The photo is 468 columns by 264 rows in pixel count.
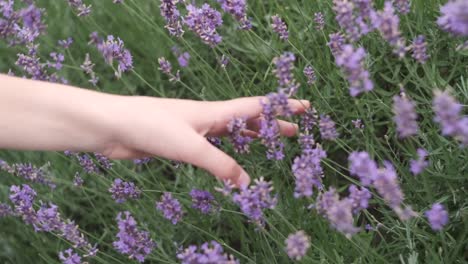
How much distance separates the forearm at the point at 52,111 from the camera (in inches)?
59.7

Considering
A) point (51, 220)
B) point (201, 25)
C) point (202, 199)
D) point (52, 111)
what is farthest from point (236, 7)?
point (51, 220)

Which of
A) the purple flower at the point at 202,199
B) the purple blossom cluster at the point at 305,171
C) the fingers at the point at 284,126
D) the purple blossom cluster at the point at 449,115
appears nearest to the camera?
the purple blossom cluster at the point at 449,115

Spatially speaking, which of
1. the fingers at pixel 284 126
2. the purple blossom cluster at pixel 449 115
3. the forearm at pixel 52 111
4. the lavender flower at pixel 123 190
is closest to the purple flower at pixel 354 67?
the purple blossom cluster at pixel 449 115

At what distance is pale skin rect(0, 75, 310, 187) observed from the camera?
148 centimetres

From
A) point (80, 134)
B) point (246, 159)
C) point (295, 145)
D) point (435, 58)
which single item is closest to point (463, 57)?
point (435, 58)

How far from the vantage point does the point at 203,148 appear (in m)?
1.47

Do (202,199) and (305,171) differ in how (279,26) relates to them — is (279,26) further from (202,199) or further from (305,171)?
(305,171)

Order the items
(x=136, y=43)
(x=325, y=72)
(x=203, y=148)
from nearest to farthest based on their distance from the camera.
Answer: (x=203, y=148) < (x=325, y=72) < (x=136, y=43)

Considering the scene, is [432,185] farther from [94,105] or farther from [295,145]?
[94,105]

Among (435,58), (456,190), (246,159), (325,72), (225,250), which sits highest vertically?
(435,58)

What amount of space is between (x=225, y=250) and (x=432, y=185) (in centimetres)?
73

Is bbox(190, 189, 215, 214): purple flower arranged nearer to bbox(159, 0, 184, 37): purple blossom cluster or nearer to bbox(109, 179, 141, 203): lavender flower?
bbox(109, 179, 141, 203): lavender flower

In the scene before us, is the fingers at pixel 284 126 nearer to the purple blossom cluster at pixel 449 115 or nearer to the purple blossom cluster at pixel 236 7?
the purple blossom cluster at pixel 236 7

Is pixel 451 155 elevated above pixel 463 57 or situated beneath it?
situated beneath
